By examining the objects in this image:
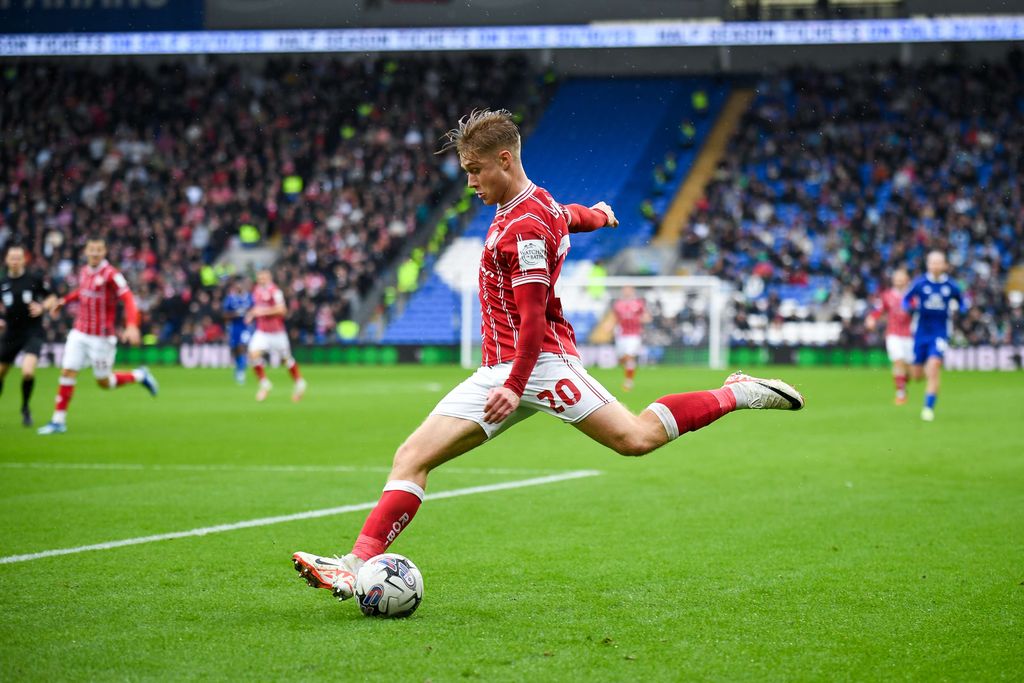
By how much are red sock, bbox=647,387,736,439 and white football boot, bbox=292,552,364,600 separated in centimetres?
171

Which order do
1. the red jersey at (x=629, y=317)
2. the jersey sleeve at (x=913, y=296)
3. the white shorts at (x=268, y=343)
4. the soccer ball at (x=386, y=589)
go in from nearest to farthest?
the soccer ball at (x=386, y=589) → the jersey sleeve at (x=913, y=296) → the white shorts at (x=268, y=343) → the red jersey at (x=629, y=317)

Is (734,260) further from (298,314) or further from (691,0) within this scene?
(298,314)

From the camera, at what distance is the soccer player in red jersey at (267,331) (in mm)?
23422

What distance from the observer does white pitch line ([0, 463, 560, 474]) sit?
12273mm

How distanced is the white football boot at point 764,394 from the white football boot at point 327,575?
2.22 m

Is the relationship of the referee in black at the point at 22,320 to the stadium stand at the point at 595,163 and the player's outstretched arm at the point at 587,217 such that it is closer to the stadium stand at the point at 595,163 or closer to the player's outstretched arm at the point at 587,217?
the player's outstretched arm at the point at 587,217

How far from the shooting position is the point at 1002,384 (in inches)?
1081

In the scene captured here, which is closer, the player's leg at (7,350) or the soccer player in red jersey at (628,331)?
the player's leg at (7,350)

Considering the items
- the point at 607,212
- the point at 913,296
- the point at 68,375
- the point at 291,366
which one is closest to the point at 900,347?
the point at 913,296

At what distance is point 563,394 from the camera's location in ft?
20.0

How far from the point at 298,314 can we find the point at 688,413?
107ft

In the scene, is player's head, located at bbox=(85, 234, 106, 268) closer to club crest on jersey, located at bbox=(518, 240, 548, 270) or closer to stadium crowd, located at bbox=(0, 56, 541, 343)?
club crest on jersey, located at bbox=(518, 240, 548, 270)

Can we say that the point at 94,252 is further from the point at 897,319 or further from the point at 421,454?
the point at 897,319

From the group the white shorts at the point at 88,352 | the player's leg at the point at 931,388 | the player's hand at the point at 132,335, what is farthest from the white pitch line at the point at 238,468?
the player's leg at the point at 931,388
